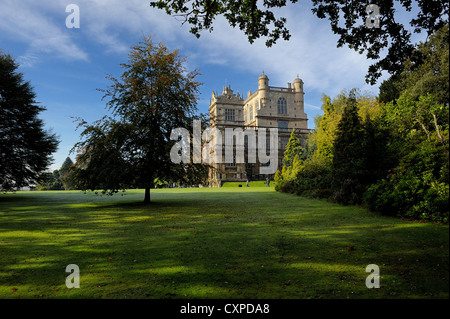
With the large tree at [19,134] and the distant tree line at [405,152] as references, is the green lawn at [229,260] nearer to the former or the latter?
the distant tree line at [405,152]

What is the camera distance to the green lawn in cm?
350

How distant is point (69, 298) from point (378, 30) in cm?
841

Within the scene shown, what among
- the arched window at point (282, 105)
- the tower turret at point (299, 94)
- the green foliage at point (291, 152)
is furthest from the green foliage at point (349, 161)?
the tower turret at point (299, 94)

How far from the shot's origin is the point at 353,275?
3928mm

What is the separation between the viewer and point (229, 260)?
183 inches

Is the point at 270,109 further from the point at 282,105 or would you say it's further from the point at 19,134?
the point at 19,134

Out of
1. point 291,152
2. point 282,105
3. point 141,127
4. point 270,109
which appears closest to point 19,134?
point 141,127

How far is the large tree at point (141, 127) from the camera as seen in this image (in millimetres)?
13211

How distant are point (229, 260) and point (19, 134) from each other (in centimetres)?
2499

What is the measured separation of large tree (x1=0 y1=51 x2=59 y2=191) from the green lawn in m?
17.8

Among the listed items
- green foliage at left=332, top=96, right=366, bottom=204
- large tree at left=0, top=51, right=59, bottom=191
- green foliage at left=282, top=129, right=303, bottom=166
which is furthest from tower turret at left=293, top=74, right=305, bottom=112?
large tree at left=0, top=51, right=59, bottom=191

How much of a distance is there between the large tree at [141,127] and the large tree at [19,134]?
1264 centimetres

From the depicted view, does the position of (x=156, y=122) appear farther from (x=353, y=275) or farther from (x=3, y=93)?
(x=3, y=93)
